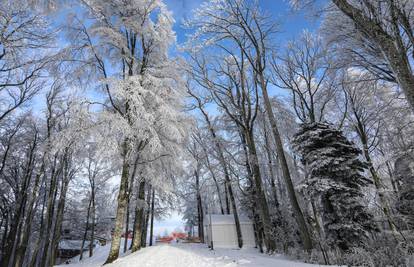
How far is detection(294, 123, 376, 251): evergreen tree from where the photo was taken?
7.65m

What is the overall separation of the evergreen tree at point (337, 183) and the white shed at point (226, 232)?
8.83 meters

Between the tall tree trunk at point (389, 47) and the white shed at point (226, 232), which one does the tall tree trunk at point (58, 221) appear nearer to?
the white shed at point (226, 232)

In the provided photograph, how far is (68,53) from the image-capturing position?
8289mm

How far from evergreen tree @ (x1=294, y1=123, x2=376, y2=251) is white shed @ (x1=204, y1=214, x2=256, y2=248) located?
8828mm

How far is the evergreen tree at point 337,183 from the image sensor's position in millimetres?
7649

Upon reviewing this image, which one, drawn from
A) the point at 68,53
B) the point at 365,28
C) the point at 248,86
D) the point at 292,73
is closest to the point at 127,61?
the point at 68,53

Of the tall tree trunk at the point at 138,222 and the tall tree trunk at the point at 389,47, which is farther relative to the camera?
the tall tree trunk at the point at 138,222

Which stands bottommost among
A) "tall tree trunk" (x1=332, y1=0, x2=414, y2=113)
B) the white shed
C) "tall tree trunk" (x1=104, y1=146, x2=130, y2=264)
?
the white shed

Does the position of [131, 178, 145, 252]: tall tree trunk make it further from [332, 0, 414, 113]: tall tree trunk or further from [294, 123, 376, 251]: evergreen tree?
[332, 0, 414, 113]: tall tree trunk

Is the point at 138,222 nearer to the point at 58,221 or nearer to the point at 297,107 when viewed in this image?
the point at 58,221

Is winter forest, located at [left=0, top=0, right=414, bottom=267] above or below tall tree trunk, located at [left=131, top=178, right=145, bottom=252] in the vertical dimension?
above

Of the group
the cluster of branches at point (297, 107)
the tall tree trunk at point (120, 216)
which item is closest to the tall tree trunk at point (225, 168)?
the cluster of branches at point (297, 107)

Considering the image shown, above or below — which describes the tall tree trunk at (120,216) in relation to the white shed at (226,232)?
above

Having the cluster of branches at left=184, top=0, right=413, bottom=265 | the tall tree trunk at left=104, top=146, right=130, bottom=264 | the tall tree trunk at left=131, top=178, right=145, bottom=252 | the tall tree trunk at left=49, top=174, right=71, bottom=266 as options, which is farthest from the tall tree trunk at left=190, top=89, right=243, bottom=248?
the tall tree trunk at left=49, top=174, right=71, bottom=266
